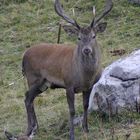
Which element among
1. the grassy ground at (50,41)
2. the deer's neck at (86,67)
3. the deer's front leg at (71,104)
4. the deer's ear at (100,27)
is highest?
the deer's ear at (100,27)

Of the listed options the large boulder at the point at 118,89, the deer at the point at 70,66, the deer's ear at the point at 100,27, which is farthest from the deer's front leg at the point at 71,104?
the deer's ear at the point at 100,27

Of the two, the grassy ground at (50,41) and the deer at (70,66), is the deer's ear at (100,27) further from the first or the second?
the grassy ground at (50,41)

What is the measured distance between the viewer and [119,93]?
32.7 feet

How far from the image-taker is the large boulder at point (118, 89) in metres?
9.88

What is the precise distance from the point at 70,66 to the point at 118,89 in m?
0.79

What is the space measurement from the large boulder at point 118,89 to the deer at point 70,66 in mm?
266

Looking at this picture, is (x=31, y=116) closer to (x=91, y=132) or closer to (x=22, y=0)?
(x=91, y=132)

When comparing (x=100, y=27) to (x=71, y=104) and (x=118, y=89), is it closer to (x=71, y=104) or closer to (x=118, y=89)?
(x=118, y=89)

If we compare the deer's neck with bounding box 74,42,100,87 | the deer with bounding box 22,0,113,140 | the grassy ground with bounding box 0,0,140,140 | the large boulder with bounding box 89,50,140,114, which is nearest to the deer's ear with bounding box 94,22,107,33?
the deer with bounding box 22,0,113,140

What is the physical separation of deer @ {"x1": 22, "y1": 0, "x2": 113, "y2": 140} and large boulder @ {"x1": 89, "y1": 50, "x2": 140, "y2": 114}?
27 centimetres

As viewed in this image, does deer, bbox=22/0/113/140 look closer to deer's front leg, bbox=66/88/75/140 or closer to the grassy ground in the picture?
deer's front leg, bbox=66/88/75/140

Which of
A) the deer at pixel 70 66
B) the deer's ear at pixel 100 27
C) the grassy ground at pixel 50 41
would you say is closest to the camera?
the deer at pixel 70 66

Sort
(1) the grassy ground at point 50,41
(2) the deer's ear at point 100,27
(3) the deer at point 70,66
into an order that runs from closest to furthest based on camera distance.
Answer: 1. (3) the deer at point 70,66
2. (2) the deer's ear at point 100,27
3. (1) the grassy ground at point 50,41

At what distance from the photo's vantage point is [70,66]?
388 inches
